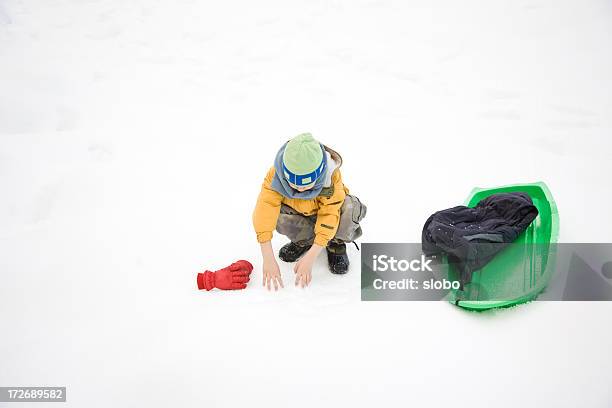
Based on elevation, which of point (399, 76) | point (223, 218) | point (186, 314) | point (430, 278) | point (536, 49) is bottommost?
point (186, 314)

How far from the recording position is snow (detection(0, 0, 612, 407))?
4.50ft

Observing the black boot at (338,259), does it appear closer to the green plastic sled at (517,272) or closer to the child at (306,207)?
the child at (306,207)

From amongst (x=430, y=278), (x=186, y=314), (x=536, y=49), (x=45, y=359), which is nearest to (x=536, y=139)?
(x=536, y=49)

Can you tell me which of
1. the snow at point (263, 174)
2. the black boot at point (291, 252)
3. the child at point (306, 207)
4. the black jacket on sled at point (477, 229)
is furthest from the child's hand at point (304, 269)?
the black jacket on sled at point (477, 229)

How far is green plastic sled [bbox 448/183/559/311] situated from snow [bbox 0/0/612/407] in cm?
6

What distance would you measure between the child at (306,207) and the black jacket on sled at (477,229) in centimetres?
32

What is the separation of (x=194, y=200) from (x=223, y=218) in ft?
0.64

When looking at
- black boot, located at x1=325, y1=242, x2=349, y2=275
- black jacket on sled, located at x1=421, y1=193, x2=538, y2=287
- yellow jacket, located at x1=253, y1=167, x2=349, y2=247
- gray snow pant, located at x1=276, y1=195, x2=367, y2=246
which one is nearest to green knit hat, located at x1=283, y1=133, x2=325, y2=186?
yellow jacket, located at x1=253, y1=167, x2=349, y2=247

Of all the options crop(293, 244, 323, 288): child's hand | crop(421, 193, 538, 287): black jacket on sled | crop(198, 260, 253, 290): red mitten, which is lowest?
crop(198, 260, 253, 290): red mitten

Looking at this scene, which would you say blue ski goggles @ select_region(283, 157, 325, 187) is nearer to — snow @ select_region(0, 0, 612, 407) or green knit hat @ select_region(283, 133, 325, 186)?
green knit hat @ select_region(283, 133, 325, 186)

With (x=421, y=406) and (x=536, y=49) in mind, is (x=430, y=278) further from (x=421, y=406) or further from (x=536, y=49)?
(x=536, y=49)

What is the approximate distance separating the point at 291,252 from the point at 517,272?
0.87 metres

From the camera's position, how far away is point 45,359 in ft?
4.68

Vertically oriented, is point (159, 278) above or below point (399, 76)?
below
